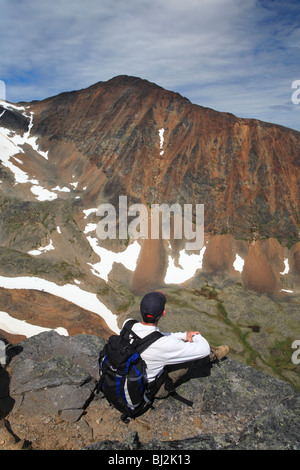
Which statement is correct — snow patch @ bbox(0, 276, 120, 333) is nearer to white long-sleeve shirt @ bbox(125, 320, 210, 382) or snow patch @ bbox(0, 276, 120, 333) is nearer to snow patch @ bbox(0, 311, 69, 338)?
snow patch @ bbox(0, 311, 69, 338)

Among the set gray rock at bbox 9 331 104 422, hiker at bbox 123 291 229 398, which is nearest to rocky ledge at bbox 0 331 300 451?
gray rock at bbox 9 331 104 422

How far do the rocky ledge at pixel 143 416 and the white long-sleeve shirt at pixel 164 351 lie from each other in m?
1.31

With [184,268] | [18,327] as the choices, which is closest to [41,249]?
[18,327]

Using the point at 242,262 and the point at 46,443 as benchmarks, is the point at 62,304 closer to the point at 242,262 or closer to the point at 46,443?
the point at 242,262

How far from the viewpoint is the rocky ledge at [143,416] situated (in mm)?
5684

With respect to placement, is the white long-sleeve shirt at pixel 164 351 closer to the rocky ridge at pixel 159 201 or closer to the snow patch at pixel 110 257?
the rocky ridge at pixel 159 201

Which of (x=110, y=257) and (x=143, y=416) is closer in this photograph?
(x=143, y=416)

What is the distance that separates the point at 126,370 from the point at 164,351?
0.83 meters

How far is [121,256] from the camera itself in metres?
63.8

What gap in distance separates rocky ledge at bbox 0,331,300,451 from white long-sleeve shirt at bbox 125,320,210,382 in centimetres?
131

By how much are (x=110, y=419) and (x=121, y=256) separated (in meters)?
57.0

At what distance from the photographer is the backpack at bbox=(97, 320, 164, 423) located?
573 cm

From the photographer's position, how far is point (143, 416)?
7.00 meters

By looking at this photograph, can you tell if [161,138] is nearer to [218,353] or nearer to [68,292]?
[68,292]
